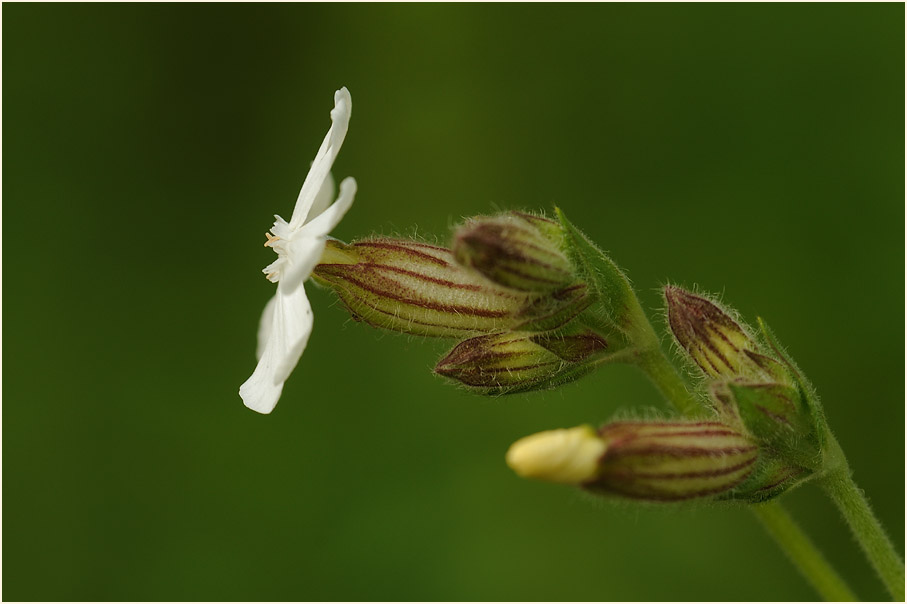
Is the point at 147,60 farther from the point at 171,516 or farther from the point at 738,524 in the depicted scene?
the point at 738,524

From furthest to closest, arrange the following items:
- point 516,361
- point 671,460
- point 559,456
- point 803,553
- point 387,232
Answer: point 387,232 → point 803,553 → point 516,361 → point 671,460 → point 559,456

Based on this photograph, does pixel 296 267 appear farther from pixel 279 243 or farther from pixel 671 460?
pixel 671 460

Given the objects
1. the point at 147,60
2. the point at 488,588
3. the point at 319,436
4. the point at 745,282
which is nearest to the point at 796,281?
the point at 745,282

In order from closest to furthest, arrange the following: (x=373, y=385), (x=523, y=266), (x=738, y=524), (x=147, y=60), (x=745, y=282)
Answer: (x=523, y=266)
(x=738, y=524)
(x=745, y=282)
(x=373, y=385)
(x=147, y=60)

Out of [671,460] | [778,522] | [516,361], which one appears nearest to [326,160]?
[516,361]

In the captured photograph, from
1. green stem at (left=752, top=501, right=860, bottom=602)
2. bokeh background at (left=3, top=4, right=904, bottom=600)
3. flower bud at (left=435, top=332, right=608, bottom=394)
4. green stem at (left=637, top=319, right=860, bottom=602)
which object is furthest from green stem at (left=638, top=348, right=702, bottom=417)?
bokeh background at (left=3, top=4, right=904, bottom=600)
